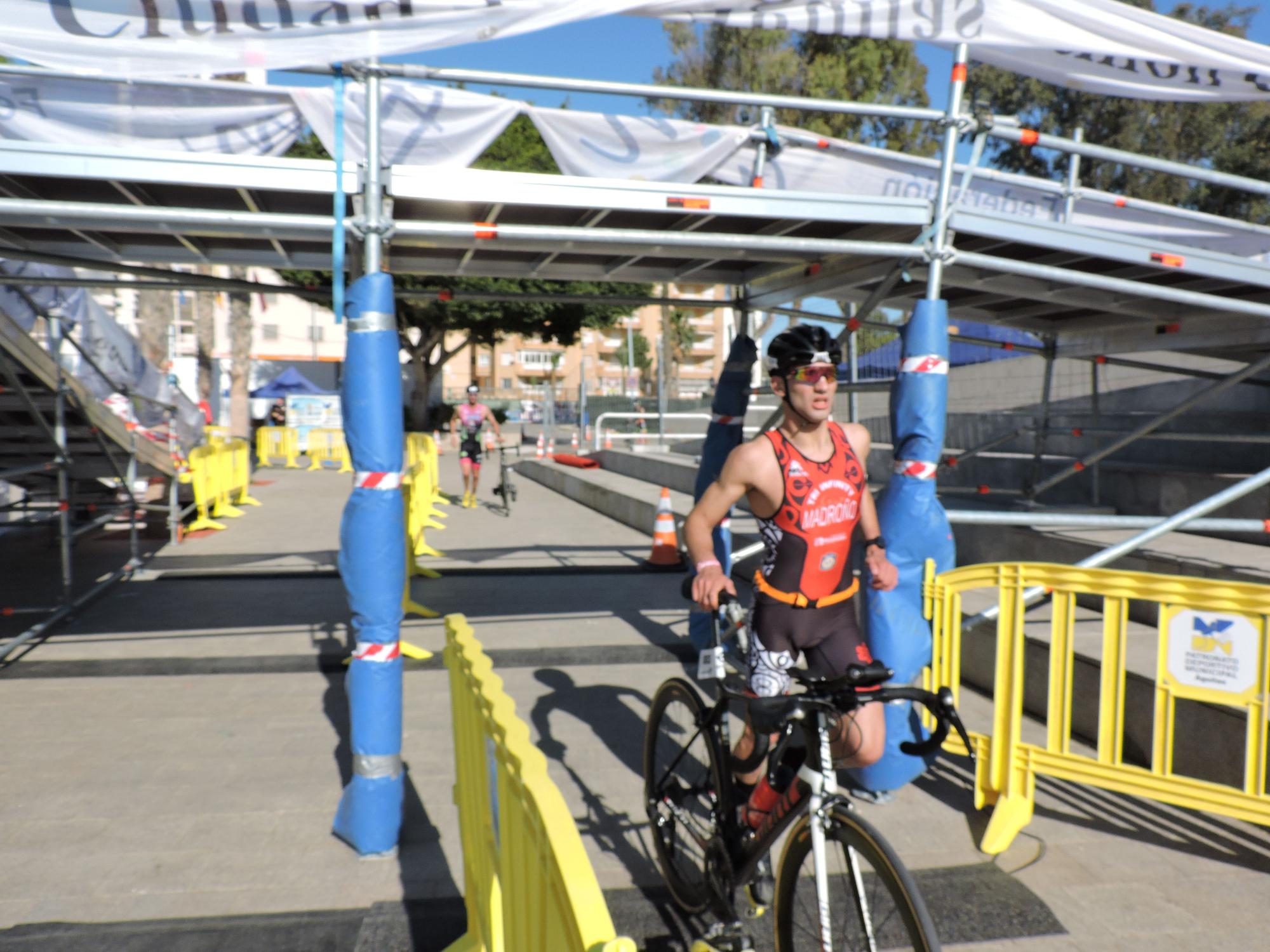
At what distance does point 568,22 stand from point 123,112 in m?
2.08

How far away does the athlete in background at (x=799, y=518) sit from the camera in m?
3.32

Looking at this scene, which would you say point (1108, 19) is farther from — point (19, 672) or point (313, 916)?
point (19, 672)

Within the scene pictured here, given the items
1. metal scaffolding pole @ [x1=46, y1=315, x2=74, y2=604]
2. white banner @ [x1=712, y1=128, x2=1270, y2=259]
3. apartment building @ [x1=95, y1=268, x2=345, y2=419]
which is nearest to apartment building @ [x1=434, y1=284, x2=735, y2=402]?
apartment building @ [x1=95, y1=268, x2=345, y2=419]

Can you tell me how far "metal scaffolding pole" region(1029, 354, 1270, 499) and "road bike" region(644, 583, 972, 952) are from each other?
536cm

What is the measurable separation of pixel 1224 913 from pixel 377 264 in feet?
14.0

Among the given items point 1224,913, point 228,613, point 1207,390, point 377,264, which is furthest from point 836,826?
point 228,613

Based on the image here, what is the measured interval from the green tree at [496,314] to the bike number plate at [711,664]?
26.0m

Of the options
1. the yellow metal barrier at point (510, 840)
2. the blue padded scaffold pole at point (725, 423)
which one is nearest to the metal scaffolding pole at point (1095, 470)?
the blue padded scaffold pole at point (725, 423)

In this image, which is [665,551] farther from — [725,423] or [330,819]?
[330,819]

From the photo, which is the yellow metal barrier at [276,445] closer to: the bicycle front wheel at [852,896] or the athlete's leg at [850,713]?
the athlete's leg at [850,713]

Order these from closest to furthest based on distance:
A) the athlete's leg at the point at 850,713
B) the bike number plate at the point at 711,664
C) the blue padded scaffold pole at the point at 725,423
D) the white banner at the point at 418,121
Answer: the athlete's leg at the point at 850,713 → the bike number plate at the point at 711,664 → the white banner at the point at 418,121 → the blue padded scaffold pole at the point at 725,423

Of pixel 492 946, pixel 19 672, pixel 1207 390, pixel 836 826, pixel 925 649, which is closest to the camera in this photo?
pixel 492 946

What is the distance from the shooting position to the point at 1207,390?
7.00 metres

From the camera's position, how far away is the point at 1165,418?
7262mm
